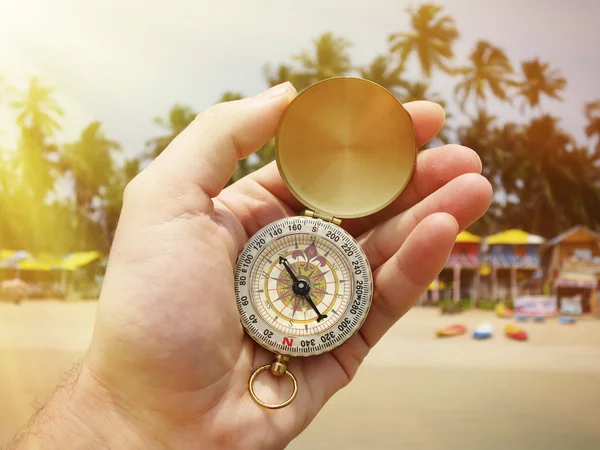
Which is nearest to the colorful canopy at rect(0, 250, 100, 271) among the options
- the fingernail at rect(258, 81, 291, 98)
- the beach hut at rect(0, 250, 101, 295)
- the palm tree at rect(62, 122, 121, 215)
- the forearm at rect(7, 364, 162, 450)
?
the beach hut at rect(0, 250, 101, 295)

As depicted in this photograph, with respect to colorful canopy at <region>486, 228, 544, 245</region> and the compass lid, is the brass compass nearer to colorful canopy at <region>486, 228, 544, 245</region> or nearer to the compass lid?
the compass lid

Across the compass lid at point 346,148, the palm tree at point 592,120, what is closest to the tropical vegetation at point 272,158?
the palm tree at point 592,120

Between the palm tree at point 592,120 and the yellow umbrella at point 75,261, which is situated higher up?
the palm tree at point 592,120

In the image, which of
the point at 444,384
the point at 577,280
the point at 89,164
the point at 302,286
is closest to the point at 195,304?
the point at 302,286

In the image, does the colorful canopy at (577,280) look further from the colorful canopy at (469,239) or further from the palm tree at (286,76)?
the palm tree at (286,76)

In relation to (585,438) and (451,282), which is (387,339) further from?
(585,438)

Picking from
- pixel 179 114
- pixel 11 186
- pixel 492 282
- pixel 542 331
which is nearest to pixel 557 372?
pixel 542 331
